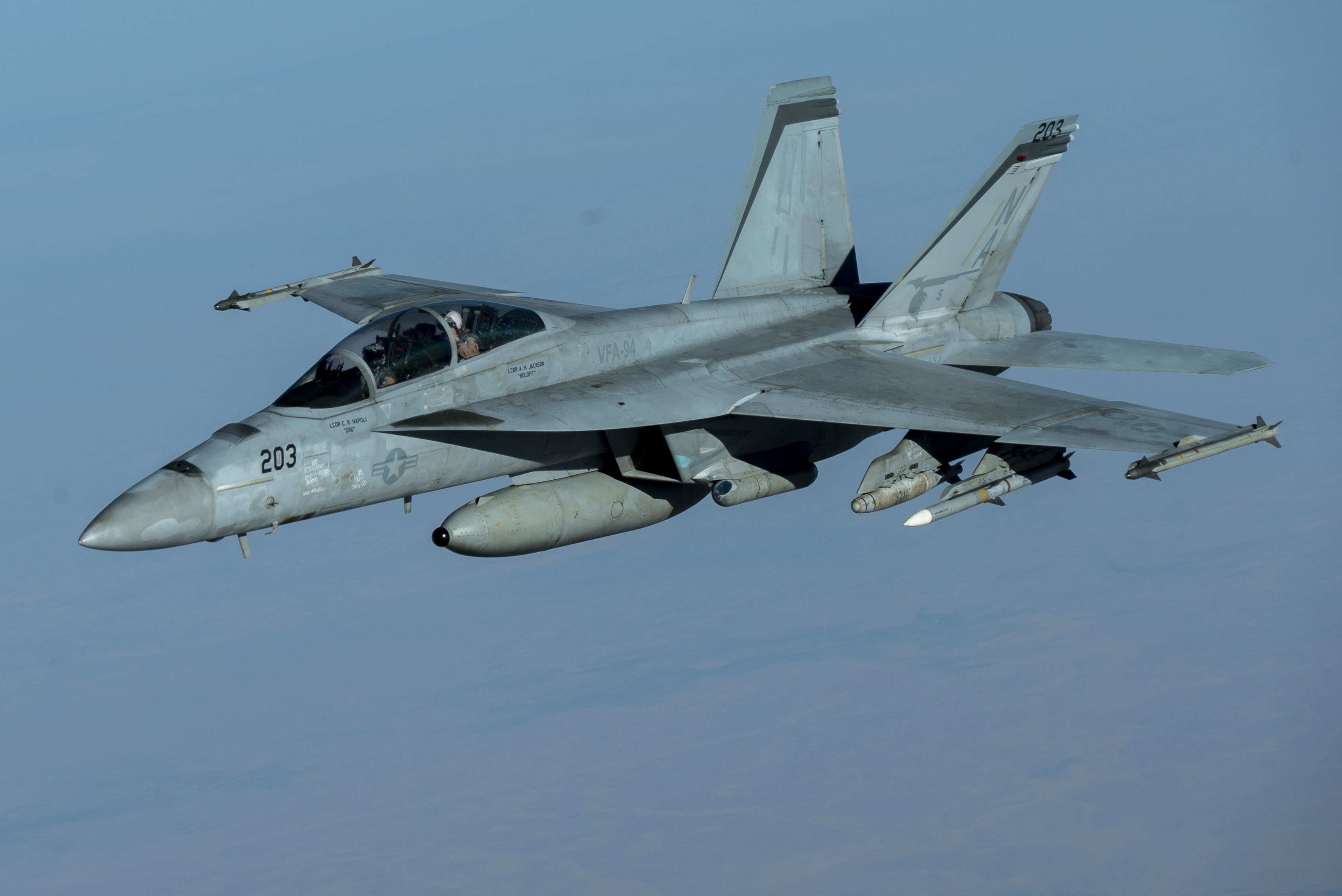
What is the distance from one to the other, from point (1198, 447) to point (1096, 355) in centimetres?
451

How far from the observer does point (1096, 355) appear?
1897cm

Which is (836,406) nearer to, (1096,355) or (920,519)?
(920,519)

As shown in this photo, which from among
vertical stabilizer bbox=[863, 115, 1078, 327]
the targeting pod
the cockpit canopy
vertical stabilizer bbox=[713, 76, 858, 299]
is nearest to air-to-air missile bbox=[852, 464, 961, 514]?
the targeting pod

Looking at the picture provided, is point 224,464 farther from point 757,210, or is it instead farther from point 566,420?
point 757,210

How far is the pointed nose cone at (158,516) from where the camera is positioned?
42.9ft

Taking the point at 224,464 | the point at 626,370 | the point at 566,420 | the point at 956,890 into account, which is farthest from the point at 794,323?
the point at 956,890

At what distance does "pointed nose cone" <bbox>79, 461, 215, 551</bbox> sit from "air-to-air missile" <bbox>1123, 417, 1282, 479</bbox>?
10.0 metres

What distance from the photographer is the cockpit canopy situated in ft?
48.7

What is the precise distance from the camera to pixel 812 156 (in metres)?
21.7

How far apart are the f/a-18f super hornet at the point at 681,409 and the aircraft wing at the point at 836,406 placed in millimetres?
38

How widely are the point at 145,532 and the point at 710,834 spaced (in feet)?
243

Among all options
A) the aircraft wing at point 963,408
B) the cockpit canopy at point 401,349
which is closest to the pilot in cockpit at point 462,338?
the cockpit canopy at point 401,349

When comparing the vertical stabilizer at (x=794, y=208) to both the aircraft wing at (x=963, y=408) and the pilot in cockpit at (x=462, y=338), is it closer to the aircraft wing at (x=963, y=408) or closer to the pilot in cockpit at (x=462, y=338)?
the aircraft wing at (x=963, y=408)

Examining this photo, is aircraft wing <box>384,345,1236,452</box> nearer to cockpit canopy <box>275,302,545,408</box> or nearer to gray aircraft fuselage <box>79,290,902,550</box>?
gray aircraft fuselage <box>79,290,902,550</box>
